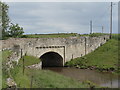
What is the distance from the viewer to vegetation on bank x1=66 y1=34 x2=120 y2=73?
37562 mm

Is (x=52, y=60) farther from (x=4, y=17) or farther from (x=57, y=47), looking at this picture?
(x=4, y=17)

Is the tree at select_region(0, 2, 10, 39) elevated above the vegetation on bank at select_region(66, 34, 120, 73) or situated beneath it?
elevated above

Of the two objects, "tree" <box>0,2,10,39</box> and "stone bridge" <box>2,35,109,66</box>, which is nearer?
"stone bridge" <box>2,35,109,66</box>

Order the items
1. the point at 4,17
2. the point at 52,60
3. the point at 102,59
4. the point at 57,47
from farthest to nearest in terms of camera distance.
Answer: the point at 4,17 → the point at 52,60 → the point at 102,59 → the point at 57,47

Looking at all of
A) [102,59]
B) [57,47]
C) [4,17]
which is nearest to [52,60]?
[57,47]

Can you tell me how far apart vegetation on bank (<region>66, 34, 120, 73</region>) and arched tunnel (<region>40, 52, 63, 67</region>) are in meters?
1.57

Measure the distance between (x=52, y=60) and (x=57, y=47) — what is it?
401 cm

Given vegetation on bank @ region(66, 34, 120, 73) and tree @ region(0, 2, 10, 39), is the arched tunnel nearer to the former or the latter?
vegetation on bank @ region(66, 34, 120, 73)

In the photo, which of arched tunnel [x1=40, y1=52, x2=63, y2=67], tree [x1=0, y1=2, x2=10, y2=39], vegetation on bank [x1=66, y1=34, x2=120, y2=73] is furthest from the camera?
tree [x1=0, y1=2, x2=10, y2=39]

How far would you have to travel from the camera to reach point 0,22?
4422cm

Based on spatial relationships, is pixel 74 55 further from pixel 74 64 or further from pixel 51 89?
pixel 51 89

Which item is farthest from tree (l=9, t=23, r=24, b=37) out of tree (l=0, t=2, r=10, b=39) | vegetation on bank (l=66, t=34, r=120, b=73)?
vegetation on bank (l=66, t=34, r=120, b=73)

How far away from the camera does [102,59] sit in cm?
4053

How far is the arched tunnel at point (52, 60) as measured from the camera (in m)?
41.3
